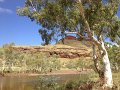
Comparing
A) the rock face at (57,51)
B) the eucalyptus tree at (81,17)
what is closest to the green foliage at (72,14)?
the eucalyptus tree at (81,17)

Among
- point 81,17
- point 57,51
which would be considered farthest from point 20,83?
point 57,51

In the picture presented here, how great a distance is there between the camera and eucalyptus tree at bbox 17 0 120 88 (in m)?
24.7

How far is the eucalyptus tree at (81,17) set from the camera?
24719mm

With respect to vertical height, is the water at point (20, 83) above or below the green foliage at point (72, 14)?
below

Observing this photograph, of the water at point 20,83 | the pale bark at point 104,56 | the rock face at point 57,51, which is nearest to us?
the pale bark at point 104,56

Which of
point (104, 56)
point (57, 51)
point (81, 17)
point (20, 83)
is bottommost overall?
point (20, 83)

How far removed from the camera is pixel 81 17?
25688 millimetres

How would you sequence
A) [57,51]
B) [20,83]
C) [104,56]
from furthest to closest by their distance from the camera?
1. [57,51]
2. [20,83]
3. [104,56]

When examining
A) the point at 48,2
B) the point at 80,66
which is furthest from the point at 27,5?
the point at 80,66

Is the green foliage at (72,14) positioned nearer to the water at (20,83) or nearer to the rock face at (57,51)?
the water at (20,83)

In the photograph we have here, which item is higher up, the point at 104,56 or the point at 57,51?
the point at 57,51

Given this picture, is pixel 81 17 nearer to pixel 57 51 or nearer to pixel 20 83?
pixel 20 83

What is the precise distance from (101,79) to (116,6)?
19.5 feet

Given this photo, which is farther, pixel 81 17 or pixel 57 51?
pixel 57 51
